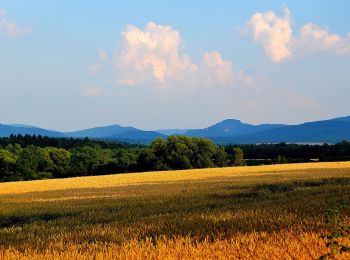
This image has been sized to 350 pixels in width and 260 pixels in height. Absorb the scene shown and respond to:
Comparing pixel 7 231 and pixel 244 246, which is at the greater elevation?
pixel 244 246

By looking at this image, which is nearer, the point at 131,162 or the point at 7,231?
the point at 7,231

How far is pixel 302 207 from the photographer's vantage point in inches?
564

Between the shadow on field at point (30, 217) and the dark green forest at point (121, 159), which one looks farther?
the dark green forest at point (121, 159)

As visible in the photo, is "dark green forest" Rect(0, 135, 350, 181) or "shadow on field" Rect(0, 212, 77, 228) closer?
"shadow on field" Rect(0, 212, 77, 228)

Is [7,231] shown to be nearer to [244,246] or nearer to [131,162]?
[244,246]

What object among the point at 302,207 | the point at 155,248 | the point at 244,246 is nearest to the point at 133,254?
the point at 155,248

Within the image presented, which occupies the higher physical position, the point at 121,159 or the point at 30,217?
the point at 30,217

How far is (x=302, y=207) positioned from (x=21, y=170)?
90190mm

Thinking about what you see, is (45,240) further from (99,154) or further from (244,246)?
(99,154)

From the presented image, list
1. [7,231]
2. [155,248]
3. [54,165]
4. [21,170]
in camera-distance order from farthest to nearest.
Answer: [54,165] < [21,170] < [7,231] < [155,248]

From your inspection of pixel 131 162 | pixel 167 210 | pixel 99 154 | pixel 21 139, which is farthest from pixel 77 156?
pixel 167 210

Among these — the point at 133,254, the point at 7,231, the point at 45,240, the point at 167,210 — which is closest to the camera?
the point at 133,254

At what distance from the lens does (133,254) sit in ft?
24.7

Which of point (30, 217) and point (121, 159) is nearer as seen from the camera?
point (30, 217)
